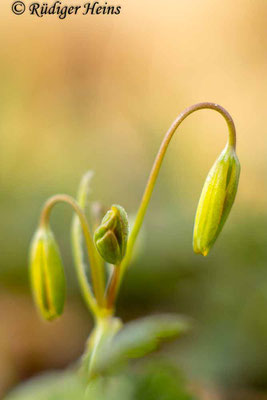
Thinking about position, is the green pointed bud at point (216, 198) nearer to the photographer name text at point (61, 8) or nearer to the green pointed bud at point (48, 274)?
the green pointed bud at point (48, 274)

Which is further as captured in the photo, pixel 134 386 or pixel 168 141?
pixel 134 386

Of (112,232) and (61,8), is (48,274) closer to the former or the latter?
(112,232)

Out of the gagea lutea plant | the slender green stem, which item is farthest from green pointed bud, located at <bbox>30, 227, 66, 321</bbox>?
the slender green stem

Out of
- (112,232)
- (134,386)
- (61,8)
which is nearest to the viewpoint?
(112,232)

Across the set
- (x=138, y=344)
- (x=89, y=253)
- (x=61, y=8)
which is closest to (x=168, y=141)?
(x=89, y=253)

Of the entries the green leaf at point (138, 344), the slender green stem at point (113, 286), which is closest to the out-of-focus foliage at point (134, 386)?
the green leaf at point (138, 344)

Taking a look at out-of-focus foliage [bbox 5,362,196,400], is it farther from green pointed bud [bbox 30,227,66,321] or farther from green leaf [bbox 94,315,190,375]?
green pointed bud [bbox 30,227,66,321]
